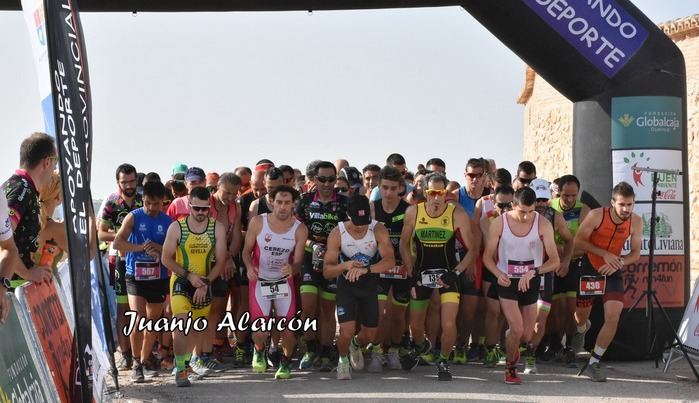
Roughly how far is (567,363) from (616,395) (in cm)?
156

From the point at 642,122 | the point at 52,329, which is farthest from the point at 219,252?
the point at 642,122

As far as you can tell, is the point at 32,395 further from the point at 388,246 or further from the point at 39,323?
the point at 388,246

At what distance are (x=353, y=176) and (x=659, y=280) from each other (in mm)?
3401

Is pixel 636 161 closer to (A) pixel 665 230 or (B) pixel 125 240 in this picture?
(A) pixel 665 230

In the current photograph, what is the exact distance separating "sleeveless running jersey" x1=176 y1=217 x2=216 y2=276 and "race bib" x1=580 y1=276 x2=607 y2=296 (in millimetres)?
3529

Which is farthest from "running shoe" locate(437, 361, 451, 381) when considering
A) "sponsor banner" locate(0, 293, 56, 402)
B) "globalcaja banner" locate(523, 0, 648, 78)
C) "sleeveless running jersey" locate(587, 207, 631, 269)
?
"sponsor banner" locate(0, 293, 56, 402)

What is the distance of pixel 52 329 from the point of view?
19.2 ft

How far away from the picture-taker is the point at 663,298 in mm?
9758

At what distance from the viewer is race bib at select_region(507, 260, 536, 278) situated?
28.4 feet

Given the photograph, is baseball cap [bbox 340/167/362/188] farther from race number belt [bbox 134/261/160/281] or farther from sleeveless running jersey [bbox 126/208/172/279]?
race number belt [bbox 134/261/160/281]

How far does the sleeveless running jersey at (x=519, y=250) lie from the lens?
8.67 metres

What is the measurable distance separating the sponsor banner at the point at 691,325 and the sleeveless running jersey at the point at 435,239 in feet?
7.47

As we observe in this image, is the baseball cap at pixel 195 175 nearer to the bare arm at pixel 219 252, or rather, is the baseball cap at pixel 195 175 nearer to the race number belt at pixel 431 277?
the bare arm at pixel 219 252

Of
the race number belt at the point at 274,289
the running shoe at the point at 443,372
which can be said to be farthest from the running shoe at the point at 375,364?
the race number belt at the point at 274,289
